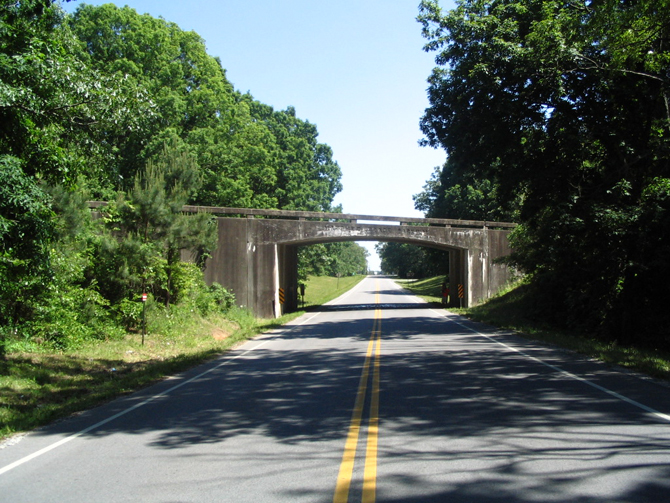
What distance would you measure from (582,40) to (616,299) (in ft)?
28.8

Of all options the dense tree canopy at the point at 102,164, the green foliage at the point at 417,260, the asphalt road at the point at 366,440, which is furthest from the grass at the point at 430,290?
the asphalt road at the point at 366,440

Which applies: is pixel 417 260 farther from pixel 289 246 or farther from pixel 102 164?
pixel 102 164

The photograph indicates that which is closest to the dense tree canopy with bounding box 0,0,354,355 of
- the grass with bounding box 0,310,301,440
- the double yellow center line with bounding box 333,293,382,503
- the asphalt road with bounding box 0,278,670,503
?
the grass with bounding box 0,310,301,440

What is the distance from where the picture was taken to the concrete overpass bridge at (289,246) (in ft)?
94.2

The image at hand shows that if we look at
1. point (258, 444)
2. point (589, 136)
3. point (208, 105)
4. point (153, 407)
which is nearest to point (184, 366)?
point (153, 407)

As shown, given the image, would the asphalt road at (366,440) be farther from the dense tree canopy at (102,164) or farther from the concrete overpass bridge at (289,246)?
the concrete overpass bridge at (289,246)

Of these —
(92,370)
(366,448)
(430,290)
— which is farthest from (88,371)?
(430,290)

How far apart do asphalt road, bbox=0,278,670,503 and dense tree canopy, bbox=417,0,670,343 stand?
7.98m

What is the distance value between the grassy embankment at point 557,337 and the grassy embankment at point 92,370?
31.0 feet

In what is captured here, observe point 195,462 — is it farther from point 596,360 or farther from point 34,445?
point 596,360

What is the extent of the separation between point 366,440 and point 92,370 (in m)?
8.69

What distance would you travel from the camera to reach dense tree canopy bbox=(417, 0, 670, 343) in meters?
17.1

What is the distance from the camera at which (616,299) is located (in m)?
19.4

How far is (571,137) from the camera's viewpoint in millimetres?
18078
